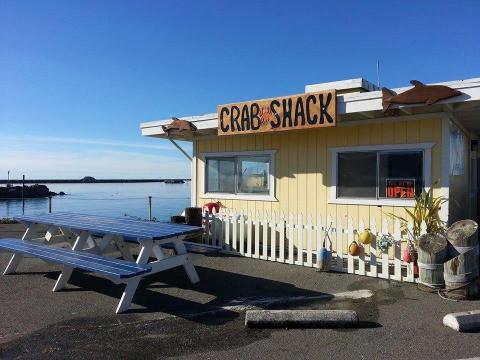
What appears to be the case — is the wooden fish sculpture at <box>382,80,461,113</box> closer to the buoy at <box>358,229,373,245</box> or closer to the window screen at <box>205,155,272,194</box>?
the buoy at <box>358,229,373,245</box>

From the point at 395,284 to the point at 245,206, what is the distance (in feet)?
13.8

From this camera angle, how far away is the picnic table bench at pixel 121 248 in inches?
194

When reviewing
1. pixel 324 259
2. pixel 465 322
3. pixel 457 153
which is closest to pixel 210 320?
pixel 465 322

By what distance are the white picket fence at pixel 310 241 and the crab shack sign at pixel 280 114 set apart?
5.78 ft

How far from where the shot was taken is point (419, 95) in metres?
6.38

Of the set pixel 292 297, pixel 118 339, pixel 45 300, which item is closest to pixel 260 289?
pixel 292 297

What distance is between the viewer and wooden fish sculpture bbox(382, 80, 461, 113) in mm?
6195

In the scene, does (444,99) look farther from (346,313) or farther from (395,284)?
(346,313)

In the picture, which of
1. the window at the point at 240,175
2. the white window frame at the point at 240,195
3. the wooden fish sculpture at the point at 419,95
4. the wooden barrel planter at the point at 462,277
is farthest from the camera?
the window at the point at 240,175

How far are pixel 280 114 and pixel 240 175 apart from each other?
222 centimetres

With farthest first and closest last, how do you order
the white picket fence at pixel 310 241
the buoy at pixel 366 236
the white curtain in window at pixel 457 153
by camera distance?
1. the white curtain in window at pixel 457 153
2. the buoy at pixel 366 236
3. the white picket fence at pixel 310 241

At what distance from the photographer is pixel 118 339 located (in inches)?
162

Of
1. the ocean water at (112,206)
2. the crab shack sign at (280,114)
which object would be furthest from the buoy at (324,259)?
the ocean water at (112,206)

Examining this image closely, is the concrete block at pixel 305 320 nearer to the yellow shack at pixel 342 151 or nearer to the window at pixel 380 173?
the yellow shack at pixel 342 151
